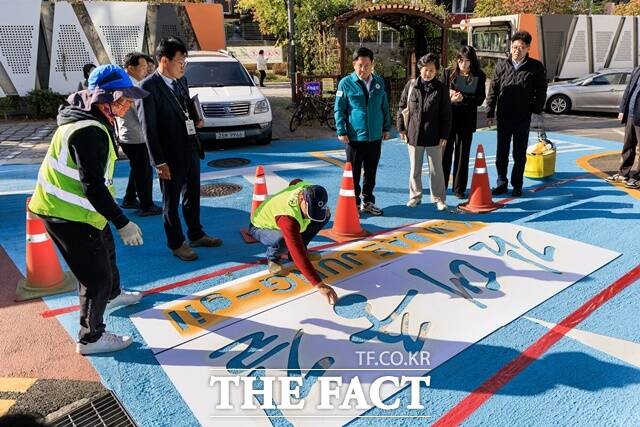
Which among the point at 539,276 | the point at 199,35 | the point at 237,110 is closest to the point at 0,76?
the point at 199,35

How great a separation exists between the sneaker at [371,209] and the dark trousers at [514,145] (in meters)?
1.98

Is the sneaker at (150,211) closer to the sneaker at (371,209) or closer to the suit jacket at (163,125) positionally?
the suit jacket at (163,125)

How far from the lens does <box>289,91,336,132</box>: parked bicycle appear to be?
39.7ft

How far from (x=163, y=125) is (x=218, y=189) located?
289 centimetres

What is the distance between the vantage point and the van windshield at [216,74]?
10.4 m

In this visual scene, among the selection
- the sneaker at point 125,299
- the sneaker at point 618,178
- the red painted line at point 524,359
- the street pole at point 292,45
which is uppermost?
the street pole at point 292,45

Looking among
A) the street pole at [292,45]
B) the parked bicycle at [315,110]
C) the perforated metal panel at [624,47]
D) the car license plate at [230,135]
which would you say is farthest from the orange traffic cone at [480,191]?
the perforated metal panel at [624,47]

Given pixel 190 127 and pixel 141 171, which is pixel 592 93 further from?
A: pixel 190 127

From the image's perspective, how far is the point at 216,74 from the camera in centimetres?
1065

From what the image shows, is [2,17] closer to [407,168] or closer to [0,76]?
[0,76]

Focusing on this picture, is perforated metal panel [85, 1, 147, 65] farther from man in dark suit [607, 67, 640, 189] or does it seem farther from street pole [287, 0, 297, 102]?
man in dark suit [607, 67, 640, 189]

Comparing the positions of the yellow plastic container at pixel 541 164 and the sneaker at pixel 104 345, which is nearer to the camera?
the sneaker at pixel 104 345

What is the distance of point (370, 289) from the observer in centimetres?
398

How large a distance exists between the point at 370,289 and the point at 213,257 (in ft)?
5.50
